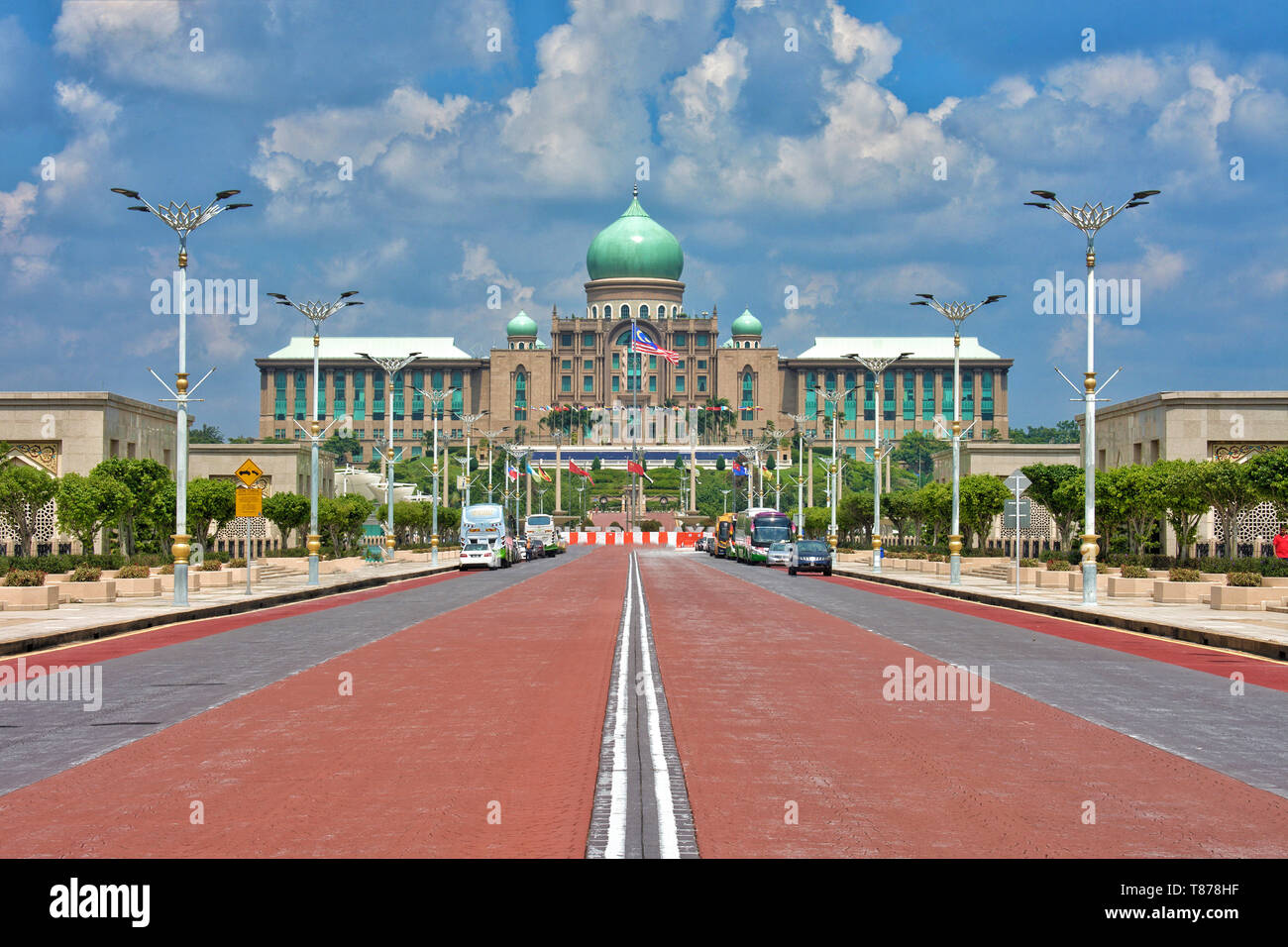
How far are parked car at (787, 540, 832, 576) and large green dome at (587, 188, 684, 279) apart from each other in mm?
143671

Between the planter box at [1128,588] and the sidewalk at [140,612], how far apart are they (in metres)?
22.5

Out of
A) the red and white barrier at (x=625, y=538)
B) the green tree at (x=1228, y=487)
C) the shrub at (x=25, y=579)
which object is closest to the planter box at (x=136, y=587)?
the shrub at (x=25, y=579)

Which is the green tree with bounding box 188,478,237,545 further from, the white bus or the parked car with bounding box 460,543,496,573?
the white bus

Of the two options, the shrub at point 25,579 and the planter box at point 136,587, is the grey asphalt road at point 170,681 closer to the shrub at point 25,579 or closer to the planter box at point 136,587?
the shrub at point 25,579

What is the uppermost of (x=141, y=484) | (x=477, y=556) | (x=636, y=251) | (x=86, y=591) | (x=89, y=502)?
(x=636, y=251)

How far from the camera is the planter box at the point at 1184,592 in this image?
33.2 meters

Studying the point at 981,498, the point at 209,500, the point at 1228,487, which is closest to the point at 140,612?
the point at 209,500

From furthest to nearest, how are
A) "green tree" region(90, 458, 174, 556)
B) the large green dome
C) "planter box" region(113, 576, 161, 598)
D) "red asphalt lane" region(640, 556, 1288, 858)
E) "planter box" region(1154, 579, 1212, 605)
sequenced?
1. the large green dome
2. "green tree" region(90, 458, 174, 556)
3. "planter box" region(113, 576, 161, 598)
4. "planter box" region(1154, 579, 1212, 605)
5. "red asphalt lane" region(640, 556, 1288, 858)

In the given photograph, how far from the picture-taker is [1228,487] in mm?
41500

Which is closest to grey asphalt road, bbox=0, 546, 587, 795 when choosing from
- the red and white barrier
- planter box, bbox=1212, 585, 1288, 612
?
planter box, bbox=1212, 585, 1288, 612

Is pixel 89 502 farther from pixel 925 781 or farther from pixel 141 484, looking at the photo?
pixel 925 781

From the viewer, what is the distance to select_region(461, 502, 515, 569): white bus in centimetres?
6638

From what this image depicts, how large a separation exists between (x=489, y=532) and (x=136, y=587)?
33729 mm
